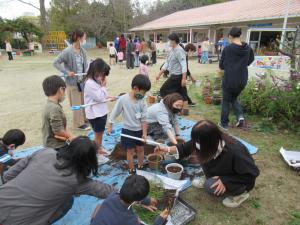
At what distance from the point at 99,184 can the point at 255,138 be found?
9.67 feet

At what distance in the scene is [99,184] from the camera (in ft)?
5.96

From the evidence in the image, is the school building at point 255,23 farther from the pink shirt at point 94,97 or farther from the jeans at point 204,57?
the pink shirt at point 94,97

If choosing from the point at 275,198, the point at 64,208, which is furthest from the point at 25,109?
the point at 275,198

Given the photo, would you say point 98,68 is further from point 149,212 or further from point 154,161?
point 149,212

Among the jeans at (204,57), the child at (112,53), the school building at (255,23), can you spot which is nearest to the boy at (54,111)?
the school building at (255,23)

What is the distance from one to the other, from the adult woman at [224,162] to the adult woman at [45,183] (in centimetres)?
93

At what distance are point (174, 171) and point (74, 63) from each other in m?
2.41

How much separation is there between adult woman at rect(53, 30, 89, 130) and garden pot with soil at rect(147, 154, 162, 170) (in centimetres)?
190

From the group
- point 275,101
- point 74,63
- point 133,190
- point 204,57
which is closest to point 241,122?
point 275,101

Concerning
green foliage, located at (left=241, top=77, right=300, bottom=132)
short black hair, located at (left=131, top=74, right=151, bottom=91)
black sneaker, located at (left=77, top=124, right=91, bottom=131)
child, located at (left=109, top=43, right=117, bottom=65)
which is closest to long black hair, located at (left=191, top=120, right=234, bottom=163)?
short black hair, located at (left=131, top=74, right=151, bottom=91)

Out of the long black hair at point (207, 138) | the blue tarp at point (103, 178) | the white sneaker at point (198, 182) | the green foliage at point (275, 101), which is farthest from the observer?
the green foliage at point (275, 101)

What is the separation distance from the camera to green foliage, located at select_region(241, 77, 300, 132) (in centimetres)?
399

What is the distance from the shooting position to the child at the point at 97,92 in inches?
114

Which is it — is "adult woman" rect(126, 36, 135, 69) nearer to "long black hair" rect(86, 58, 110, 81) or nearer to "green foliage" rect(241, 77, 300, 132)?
"green foliage" rect(241, 77, 300, 132)
